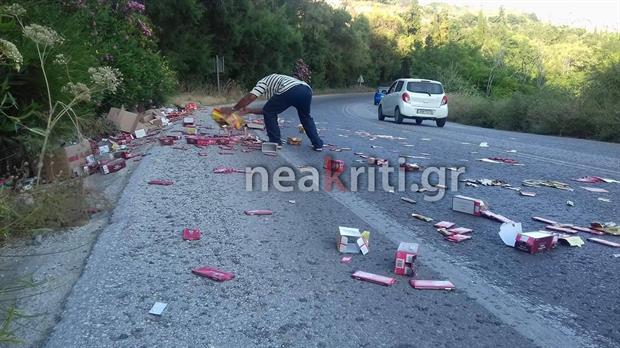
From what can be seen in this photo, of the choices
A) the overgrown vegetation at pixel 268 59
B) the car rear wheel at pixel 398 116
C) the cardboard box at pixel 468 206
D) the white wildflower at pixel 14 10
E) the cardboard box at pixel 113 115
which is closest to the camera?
the white wildflower at pixel 14 10

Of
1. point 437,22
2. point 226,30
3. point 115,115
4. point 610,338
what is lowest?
point 610,338

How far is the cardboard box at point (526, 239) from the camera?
4270mm

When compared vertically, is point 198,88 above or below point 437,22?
below

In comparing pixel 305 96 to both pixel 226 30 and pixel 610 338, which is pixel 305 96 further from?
pixel 226 30

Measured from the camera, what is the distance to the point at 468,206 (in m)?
5.48

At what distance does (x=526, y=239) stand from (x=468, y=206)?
1.21 meters

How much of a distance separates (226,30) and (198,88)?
639 centimetres

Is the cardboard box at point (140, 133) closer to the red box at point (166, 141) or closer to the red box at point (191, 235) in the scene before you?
the red box at point (166, 141)

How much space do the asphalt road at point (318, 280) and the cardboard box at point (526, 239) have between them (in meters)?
0.08

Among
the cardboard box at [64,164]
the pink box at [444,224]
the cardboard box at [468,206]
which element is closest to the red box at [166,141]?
the cardboard box at [64,164]

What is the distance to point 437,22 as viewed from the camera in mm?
101000

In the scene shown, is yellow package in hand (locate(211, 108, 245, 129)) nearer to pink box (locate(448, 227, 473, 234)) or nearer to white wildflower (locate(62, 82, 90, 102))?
white wildflower (locate(62, 82, 90, 102))

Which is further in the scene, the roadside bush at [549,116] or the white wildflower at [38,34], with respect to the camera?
the roadside bush at [549,116]

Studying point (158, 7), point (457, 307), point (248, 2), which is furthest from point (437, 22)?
point (457, 307)
